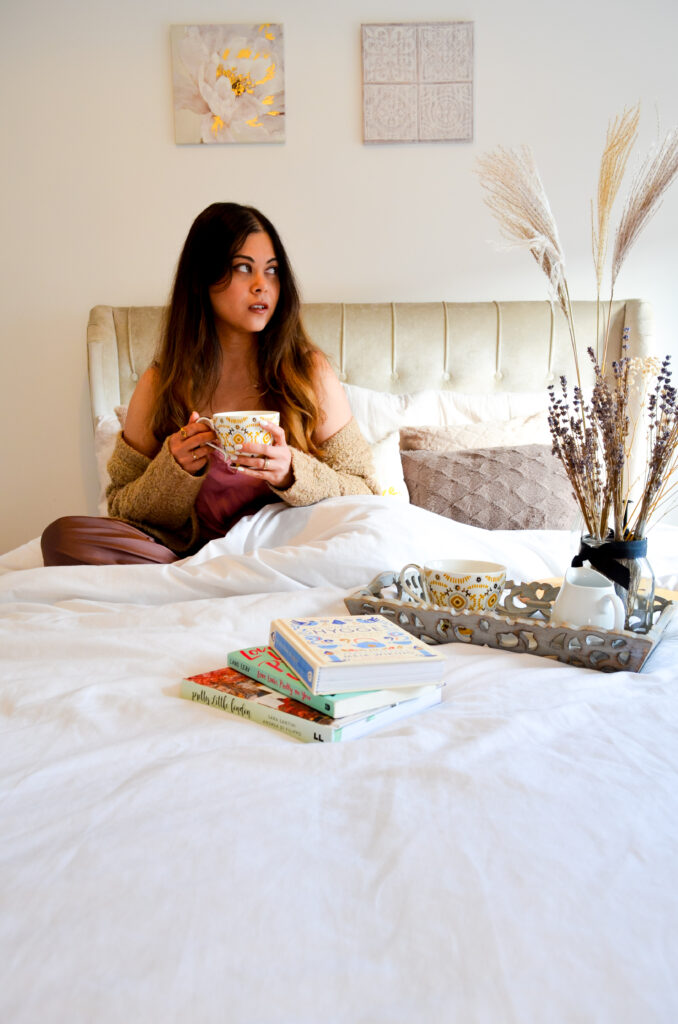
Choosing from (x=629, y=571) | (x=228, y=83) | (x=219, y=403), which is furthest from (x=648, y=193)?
(x=228, y=83)

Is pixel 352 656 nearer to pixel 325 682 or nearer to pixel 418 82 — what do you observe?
pixel 325 682

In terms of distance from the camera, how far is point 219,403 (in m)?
2.13

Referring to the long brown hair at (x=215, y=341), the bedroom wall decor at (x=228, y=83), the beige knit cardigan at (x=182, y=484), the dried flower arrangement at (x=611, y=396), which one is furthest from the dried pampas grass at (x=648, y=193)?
the bedroom wall decor at (x=228, y=83)

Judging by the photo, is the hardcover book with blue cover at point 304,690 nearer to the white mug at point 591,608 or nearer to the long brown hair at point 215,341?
the white mug at point 591,608

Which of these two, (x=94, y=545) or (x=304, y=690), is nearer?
(x=304, y=690)

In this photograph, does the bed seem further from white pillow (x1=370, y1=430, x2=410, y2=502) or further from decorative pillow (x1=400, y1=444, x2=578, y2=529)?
white pillow (x1=370, y1=430, x2=410, y2=502)

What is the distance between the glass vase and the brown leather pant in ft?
3.39

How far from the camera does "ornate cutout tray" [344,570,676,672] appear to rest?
3.35 feet

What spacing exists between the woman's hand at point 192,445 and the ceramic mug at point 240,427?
147 mm

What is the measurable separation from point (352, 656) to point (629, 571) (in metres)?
0.48

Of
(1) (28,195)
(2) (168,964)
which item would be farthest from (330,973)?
(1) (28,195)

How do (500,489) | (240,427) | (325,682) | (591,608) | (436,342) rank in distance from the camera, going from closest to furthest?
1. (325,682)
2. (591,608)
3. (240,427)
4. (500,489)
5. (436,342)

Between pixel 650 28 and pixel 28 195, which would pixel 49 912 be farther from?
pixel 650 28

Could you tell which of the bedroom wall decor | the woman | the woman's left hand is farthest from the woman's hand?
the bedroom wall decor
